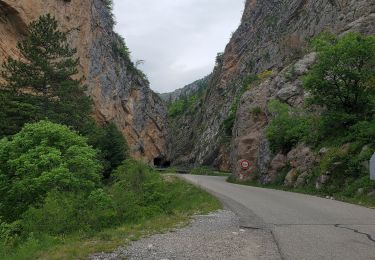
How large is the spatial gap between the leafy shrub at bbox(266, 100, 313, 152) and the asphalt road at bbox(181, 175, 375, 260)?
37.6 ft

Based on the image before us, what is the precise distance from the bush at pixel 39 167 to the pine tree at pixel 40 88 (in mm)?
6993

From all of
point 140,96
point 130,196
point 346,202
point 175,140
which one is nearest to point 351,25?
point 346,202

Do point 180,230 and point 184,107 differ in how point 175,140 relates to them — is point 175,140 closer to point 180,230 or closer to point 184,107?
point 184,107

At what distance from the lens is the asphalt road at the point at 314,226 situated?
7.22 m

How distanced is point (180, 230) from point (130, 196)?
5.35 m

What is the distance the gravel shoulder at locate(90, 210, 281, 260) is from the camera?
7.21 meters

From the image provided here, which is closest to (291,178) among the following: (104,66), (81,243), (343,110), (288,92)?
(343,110)

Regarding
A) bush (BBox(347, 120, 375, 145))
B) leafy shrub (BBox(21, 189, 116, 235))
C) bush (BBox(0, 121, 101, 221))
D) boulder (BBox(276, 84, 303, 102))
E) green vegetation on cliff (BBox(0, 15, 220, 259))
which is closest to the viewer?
green vegetation on cliff (BBox(0, 15, 220, 259))

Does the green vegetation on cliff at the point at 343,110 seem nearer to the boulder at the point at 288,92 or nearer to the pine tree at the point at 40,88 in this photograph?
the boulder at the point at 288,92

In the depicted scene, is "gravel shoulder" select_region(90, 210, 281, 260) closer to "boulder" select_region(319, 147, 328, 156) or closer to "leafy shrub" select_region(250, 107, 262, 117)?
"boulder" select_region(319, 147, 328, 156)

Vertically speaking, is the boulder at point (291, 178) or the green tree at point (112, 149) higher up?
the green tree at point (112, 149)

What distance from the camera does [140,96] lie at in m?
67.1

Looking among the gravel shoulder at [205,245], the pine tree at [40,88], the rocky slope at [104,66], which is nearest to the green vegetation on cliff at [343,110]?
the gravel shoulder at [205,245]

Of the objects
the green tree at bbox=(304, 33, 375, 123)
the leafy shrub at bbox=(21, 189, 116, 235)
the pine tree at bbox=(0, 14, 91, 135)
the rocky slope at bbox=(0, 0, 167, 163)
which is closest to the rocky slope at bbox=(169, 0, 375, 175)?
the green tree at bbox=(304, 33, 375, 123)
